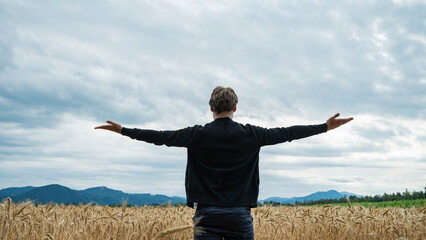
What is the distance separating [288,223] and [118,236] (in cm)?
347

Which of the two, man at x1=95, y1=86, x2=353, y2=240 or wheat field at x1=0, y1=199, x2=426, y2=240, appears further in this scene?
wheat field at x1=0, y1=199, x2=426, y2=240

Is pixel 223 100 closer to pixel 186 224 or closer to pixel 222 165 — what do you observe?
pixel 222 165

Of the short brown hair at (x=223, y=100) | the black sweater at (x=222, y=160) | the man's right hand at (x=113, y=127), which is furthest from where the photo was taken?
the man's right hand at (x=113, y=127)

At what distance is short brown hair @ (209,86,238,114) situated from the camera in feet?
13.4

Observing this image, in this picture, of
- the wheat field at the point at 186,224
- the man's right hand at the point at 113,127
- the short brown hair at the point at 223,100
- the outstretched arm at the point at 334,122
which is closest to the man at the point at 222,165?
the short brown hair at the point at 223,100

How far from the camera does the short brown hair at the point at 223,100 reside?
13.4 ft

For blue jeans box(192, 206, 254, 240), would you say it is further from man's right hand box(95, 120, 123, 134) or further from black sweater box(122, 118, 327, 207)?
man's right hand box(95, 120, 123, 134)

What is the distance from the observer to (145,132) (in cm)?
433

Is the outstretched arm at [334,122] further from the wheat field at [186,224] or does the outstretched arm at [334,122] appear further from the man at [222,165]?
the wheat field at [186,224]

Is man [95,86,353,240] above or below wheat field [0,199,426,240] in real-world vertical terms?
above

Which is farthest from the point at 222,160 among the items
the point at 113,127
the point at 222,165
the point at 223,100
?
the point at 113,127

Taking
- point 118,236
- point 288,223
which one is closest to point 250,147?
point 118,236

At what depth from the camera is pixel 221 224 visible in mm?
3818

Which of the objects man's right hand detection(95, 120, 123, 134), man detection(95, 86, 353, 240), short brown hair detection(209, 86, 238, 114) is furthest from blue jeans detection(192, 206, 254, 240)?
man's right hand detection(95, 120, 123, 134)
